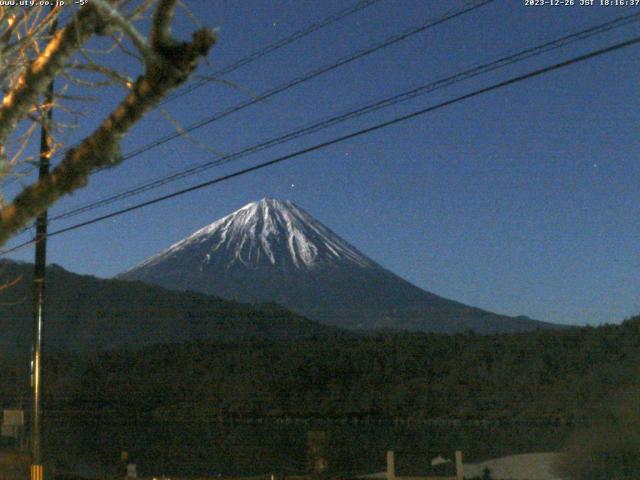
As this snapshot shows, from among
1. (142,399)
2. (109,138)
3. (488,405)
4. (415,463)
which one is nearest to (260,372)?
(142,399)

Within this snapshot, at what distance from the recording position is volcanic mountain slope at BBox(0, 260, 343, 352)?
79.6 metres

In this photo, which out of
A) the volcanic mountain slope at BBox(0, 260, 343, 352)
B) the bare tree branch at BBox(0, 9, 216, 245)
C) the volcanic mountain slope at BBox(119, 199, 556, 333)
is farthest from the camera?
the volcanic mountain slope at BBox(119, 199, 556, 333)

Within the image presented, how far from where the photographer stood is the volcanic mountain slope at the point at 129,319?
7962 centimetres

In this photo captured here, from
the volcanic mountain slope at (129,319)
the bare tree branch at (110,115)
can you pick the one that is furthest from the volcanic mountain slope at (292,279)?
the bare tree branch at (110,115)

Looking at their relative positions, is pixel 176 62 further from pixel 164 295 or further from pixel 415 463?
pixel 164 295

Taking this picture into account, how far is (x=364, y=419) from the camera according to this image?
53.8 m

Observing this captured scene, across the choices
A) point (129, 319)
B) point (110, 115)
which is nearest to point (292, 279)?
point (129, 319)

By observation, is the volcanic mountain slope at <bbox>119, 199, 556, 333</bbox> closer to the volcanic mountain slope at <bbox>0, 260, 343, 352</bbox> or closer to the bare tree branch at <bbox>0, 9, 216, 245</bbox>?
the volcanic mountain slope at <bbox>0, 260, 343, 352</bbox>

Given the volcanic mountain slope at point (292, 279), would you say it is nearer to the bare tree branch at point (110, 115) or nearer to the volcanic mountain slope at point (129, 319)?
the volcanic mountain slope at point (129, 319)

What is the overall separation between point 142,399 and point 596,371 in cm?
3298

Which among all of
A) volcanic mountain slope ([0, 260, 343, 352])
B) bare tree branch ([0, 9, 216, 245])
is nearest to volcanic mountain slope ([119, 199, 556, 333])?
volcanic mountain slope ([0, 260, 343, 352])

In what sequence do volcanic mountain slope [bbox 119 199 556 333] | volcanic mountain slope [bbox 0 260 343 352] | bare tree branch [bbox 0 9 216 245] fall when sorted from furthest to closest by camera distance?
volcanic mountain slope [bbox 119 199 556 333] < volcanic mountain slope [bbox 0 260 343 352] < bare tree branch [bbox 0 9 216 245]

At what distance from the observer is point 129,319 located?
8681 centimetres

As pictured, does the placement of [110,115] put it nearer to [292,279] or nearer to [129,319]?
[129,319]
